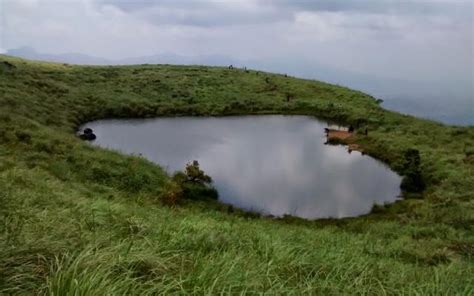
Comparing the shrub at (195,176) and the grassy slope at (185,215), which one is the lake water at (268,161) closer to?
the shrub at (195,176)

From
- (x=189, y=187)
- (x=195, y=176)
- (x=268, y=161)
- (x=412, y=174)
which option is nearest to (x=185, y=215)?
(x=189, y=187)

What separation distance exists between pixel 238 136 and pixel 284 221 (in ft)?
87.5

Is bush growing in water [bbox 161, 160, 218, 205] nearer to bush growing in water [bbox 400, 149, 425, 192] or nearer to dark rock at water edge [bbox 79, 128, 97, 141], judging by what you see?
bush growing in water [bbox 400, 149, 425, 192]

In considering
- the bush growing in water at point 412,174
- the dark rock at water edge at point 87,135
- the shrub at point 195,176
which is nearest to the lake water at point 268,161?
the dark rock at water edge at point 87,135

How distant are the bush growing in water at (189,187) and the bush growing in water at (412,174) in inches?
589

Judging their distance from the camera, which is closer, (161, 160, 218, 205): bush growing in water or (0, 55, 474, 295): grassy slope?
(0, 55, 474, 295): grassy slope

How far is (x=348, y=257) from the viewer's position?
1159cm

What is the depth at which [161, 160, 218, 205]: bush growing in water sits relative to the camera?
3023 centimetres

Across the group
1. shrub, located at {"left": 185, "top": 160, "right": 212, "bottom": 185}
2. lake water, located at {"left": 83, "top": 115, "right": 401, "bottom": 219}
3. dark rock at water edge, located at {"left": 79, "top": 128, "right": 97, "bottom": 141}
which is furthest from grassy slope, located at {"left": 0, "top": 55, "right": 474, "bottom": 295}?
lake water, located at {"left": 83, "top": 115, "right": 401, "bottom": 219}

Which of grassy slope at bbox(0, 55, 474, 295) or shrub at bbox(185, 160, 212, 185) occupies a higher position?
grassy slope at bbox(0, 55, 474, 295)

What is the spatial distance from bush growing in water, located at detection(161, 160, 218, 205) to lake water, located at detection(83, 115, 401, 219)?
40.9 inches

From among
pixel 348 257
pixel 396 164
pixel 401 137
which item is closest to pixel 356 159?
pixel 396 164

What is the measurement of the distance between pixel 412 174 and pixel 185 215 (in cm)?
2429

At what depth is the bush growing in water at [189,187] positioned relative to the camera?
30234 millimetres
